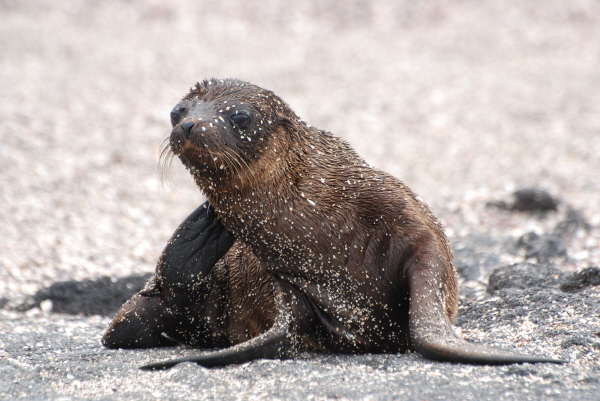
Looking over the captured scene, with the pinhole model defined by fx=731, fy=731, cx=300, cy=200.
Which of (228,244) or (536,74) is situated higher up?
(536,74)

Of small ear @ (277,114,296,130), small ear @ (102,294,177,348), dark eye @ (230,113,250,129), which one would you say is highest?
small ear @ (277,114,296,130)

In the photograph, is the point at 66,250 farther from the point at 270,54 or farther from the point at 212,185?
the point at 270,54

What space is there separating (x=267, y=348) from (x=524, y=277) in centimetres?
236

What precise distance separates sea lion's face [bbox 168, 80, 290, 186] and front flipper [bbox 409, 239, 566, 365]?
3.50ft

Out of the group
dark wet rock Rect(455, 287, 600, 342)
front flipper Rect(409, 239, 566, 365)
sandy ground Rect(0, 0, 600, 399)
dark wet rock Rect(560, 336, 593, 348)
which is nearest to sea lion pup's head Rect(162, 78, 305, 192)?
front flipper Rect(409, 239, 566, 365)

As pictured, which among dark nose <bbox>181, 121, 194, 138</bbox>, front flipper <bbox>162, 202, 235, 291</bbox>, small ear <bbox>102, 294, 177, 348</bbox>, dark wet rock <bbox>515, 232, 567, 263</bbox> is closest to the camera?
dark nose <bbox>181, 121, 194, 138</bbox>

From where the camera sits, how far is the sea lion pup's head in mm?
3846

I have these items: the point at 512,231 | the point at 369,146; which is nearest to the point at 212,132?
the point at 512,231

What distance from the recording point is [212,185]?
4.03 metres

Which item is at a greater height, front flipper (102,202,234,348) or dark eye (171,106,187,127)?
dark eye (171,106,187,127)

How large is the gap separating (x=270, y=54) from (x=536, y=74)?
17.8 feet

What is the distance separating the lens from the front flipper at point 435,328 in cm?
A: 354

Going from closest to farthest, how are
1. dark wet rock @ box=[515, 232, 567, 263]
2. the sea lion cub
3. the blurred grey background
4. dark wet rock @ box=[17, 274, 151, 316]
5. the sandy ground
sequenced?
the sea lion cub
dark wet rock @ box=[17, 274, 151, 316]
dark wet rock @ box=[515, 232, 567, 263]
the sandy ground
the blurred grey background

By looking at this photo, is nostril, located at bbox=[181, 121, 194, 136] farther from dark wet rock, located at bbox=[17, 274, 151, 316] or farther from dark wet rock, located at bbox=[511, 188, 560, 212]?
dark wet rock, located at bbox=[511, 188, 560, 212]
